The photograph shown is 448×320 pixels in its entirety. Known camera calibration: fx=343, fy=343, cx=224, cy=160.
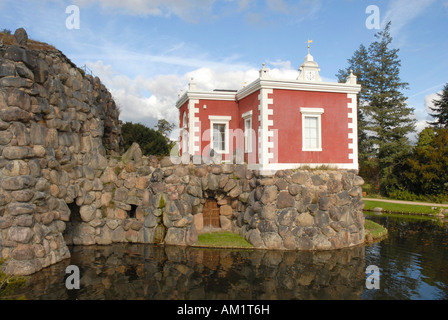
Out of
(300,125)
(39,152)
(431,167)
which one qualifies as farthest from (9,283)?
(431,167)

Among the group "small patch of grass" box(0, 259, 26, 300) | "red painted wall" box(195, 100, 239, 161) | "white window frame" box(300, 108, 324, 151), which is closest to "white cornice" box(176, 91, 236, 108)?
"red painted wall" box(195, 100, 239, 161)

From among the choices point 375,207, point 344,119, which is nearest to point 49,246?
point 344,119

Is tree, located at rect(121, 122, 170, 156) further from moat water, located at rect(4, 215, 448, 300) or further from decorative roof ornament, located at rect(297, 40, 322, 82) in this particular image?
decorative roof ornament, located at rect(297, 40, 322, 82)

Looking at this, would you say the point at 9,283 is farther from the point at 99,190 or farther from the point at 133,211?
the point at 133,211

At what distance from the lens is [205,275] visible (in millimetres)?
9227

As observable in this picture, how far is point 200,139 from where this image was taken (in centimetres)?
1544

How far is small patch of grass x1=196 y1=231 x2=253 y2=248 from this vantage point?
1255 centimetres

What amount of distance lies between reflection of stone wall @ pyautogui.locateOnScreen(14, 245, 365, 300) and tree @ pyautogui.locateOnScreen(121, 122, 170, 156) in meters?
12.2

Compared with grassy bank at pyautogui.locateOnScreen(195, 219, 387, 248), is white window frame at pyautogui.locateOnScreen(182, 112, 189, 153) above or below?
above

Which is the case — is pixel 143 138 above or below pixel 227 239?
above

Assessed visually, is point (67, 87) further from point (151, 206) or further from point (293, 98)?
point (293, 98)

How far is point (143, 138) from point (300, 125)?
538 inches

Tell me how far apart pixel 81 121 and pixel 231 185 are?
248 inches

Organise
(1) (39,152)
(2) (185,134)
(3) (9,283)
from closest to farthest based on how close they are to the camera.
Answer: (3) (9,283) → (1) (39,152) → (2) (185,134)
